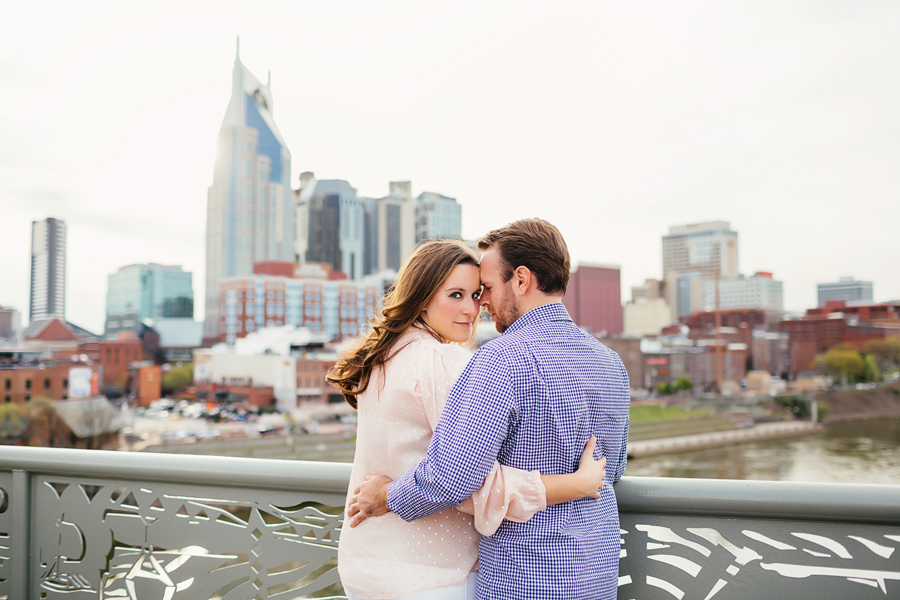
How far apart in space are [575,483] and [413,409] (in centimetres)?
28

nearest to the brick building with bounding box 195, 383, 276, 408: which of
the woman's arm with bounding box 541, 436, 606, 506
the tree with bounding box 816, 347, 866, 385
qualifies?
the tree with bounding box 816, 347, 866, 385

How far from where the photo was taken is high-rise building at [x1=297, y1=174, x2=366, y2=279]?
53.1 m

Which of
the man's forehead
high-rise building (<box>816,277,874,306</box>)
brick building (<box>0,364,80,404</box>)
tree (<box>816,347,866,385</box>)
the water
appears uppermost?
high-rise building (<box>816,277,874,306</box>)

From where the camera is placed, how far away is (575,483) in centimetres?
85

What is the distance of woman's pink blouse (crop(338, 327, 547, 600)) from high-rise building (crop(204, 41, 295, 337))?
50.0 meters

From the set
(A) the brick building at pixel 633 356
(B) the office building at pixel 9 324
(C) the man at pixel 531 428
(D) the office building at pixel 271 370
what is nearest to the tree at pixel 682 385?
(A) the brick building at pixel 633 356

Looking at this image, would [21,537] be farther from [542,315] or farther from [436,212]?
[436,212]

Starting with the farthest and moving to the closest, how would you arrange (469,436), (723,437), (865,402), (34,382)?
(723,437)
(865,402)
(34,382)
(469,436)

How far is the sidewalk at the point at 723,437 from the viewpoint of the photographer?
2764 cm

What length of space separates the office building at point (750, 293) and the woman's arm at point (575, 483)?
1795 inches

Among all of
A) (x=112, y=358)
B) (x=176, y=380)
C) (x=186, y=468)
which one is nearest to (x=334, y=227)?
(x=176, y=380)

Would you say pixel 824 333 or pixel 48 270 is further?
pixel 48 270

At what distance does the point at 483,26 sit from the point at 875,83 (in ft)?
90.4

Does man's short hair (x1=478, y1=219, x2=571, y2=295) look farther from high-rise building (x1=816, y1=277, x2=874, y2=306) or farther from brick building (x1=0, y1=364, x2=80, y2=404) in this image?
high-rise building (x1=816, y1=277, x2=874, y2=306)
